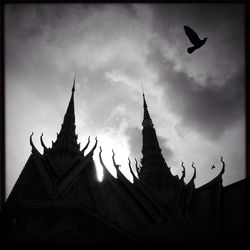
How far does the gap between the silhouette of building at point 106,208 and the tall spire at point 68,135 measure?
21 cm

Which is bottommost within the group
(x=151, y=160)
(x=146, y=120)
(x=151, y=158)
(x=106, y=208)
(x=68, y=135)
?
(x=106, y=208)

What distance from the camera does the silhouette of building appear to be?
1076cm

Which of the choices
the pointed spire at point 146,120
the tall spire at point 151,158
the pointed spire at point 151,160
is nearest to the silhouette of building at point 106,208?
the pointed spire at point 151,160

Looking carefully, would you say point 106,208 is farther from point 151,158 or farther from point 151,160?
point 151,158

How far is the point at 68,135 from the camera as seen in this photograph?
88.7 feet

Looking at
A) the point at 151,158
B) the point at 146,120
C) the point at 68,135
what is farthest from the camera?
the point at 146,120

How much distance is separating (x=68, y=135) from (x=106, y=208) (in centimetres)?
1208

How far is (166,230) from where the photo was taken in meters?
10.7

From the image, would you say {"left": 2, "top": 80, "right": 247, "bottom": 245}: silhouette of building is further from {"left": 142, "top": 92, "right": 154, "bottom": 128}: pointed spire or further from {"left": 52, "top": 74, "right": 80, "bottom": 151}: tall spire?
{"left": 142, "top": 92, "right": 154, "bottom": 128}: pointed spire

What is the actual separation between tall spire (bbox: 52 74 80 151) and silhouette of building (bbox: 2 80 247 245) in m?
0.21

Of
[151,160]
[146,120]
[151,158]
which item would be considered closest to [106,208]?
[151,160]

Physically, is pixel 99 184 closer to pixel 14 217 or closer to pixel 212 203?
pixel 14 217

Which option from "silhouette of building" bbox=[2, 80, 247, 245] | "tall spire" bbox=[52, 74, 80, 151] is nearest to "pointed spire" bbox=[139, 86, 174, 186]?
"silhouette of building" bbox=[2, 80, 247, 245]

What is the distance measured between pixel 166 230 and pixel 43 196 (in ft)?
33.3
